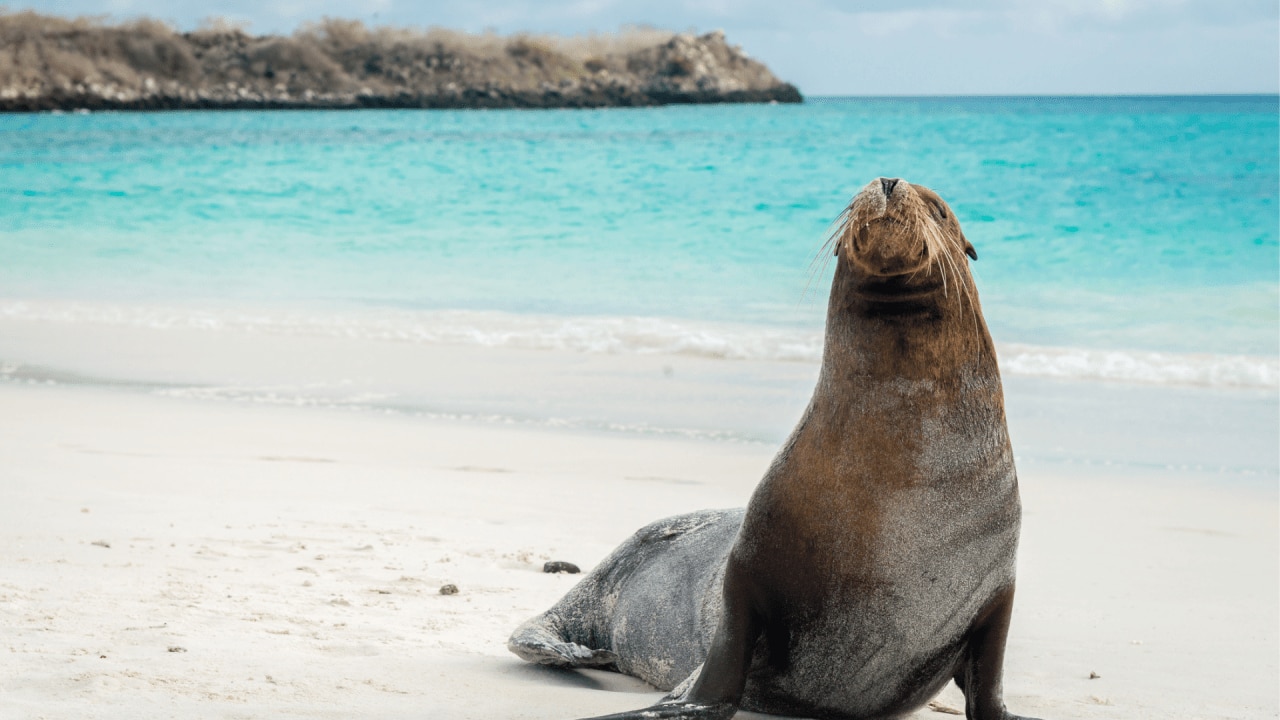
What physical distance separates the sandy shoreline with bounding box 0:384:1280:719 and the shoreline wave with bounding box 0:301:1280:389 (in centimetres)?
348

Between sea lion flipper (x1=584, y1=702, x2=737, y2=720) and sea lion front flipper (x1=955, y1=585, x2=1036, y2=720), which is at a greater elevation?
sea lion front flipper (x1=955, y1=585, x2=1036, y2=720)

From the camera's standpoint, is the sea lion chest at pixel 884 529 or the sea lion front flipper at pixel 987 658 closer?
the sea lion chest at pixel 884 529

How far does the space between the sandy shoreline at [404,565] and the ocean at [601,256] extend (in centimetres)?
127

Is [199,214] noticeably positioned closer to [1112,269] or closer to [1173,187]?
[1112,269]

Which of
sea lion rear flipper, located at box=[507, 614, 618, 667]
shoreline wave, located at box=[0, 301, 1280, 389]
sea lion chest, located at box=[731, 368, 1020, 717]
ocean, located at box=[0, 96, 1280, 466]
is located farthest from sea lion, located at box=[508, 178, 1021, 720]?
shoreline wave, located at box=[0, 301, 1280, 389]

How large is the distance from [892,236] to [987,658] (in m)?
1.00

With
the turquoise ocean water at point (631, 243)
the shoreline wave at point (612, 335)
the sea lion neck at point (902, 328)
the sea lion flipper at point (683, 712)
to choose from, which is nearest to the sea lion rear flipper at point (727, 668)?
the sea lion flipper at point (683, 712)

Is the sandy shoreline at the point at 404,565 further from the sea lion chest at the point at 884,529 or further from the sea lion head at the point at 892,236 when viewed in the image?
the sea lion head at the point at 892,236

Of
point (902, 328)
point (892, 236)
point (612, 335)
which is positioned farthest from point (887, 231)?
point (612, 335)

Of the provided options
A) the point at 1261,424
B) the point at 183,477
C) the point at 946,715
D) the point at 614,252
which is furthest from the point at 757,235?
the point at 946,715

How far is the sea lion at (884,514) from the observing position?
2723 millimetres

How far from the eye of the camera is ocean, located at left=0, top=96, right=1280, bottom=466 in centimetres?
1104

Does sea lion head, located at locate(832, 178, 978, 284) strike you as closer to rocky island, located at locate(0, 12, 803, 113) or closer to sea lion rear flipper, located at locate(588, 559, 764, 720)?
sea lion rear flipper, located at locate(588, 559, 764, 720)

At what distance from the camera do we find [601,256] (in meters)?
18.5
